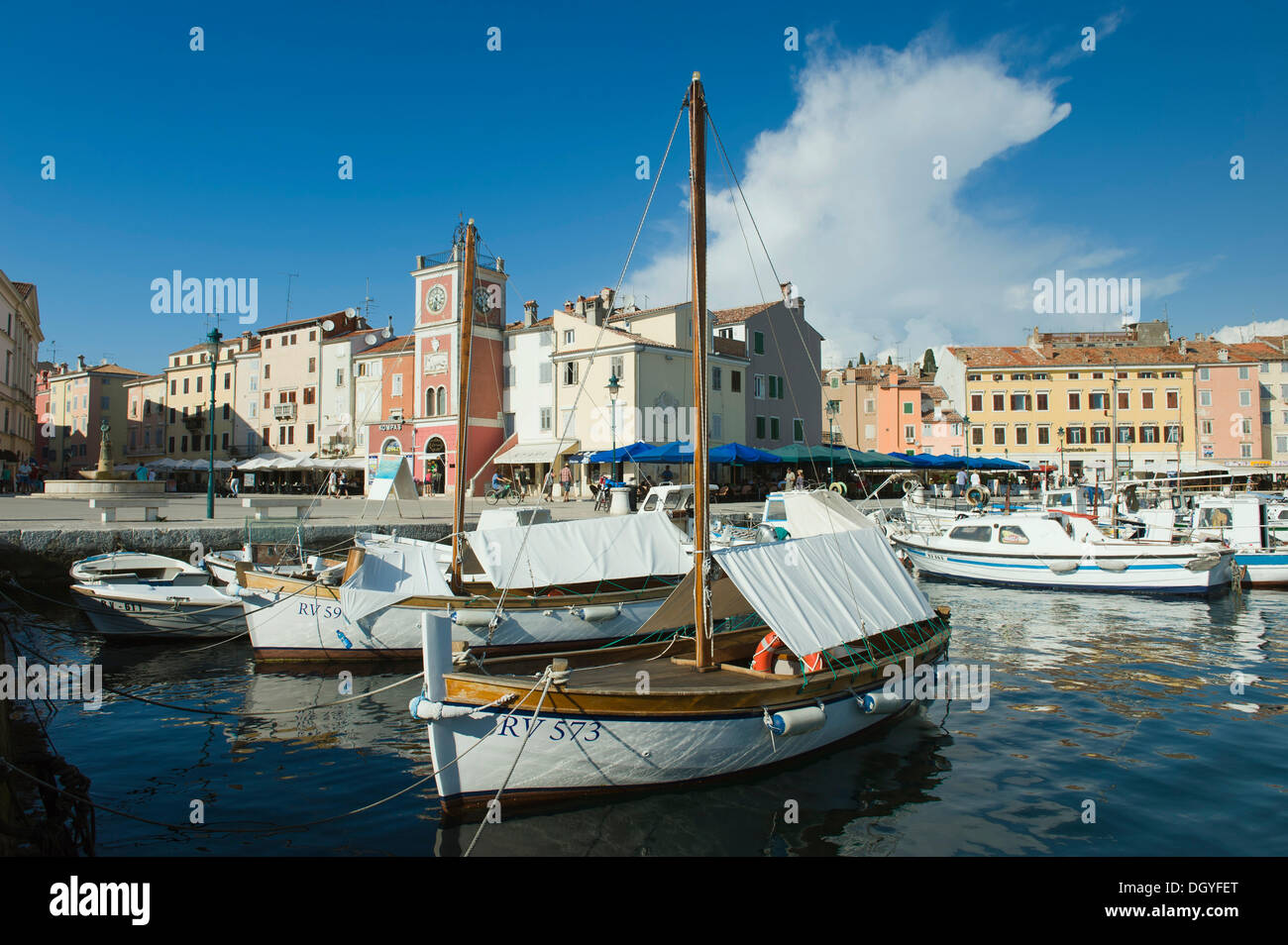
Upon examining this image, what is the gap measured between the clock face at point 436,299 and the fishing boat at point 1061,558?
1282 inches

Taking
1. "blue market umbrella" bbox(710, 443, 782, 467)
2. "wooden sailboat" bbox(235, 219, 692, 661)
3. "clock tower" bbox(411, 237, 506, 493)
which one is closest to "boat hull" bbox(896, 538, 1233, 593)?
"blue market umbrella" bbox(710, 443, 782, 467)

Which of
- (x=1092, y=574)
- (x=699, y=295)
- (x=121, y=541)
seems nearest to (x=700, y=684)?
(x=699, y=295)

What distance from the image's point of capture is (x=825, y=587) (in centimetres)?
967

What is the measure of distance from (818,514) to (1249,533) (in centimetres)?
1922

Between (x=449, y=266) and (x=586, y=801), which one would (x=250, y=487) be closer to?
(x=449, y=266)

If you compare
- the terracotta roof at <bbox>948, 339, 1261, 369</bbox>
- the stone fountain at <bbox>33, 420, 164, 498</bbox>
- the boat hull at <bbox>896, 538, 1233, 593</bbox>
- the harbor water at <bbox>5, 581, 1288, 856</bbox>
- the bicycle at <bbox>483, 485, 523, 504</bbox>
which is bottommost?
the harbor water at <bbox>5, 581, 1288, 856</bbox>

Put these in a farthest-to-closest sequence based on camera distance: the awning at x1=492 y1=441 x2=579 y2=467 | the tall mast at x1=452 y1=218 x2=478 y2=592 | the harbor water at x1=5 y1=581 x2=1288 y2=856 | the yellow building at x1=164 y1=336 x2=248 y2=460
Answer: the yellow building at x1=164 y1=336 x2=248 y2=460 → the awning at x1=492 y1=441 x2=579 y2=467 → the tall mast at x1=452 y1=218 x2=478 y2=592 → the harbor water at x1=5 y1=581 x2=1288 y2=856

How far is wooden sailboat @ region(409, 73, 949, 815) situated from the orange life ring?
3 cm

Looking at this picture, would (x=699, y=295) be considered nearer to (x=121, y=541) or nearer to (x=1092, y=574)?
(x=121, y=541)

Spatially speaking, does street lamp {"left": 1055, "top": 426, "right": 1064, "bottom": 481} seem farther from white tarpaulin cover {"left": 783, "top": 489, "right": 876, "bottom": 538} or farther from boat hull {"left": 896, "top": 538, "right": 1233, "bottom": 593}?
white tarpaulin cover {"left": 783, "top": 489, "right": 876, "bottom": 538}

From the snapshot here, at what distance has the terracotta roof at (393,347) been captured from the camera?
52531 millimetres

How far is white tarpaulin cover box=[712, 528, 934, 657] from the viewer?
875 centimetres

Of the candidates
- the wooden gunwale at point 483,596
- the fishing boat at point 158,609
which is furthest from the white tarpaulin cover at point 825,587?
the fishing boat at point 158,609
